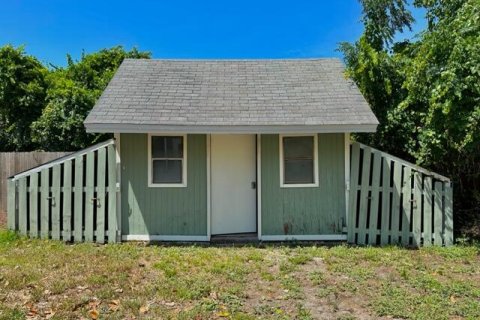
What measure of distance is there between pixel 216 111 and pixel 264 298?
13.4 ft

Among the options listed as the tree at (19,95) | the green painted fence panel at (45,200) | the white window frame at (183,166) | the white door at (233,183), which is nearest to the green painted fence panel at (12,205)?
the green painted fence panel at (45,200)

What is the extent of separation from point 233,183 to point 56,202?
3611 millimetres

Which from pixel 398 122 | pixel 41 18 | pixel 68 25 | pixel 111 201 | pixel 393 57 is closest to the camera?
pixel 111 201

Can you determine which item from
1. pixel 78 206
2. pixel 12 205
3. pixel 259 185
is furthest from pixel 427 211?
pixel 12 205

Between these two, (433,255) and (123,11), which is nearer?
(433,255)

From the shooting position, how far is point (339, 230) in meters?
7.62

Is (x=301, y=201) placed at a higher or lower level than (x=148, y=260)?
higher

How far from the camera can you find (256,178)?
8.00m

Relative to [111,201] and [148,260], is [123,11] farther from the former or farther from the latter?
[148,260]

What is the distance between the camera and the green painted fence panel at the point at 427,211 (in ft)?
24.2

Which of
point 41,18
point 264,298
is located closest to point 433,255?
point 264,298

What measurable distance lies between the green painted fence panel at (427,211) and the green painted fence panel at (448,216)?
30cm

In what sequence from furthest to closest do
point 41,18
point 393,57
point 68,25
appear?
point 68,25 → point 41,18 → point 393,57

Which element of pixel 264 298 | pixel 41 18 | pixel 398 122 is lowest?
pixel 264 298
